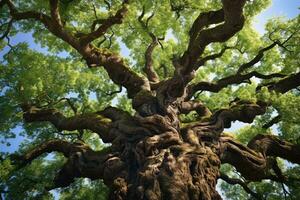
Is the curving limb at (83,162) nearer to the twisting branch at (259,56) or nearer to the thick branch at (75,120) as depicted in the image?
the thick branch at (75,120)

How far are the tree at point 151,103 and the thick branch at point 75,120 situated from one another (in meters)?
0.04

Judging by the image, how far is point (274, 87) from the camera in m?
12.0

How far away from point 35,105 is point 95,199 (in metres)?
4.72

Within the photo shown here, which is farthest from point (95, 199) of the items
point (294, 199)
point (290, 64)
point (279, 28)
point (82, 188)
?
point (279, 28)

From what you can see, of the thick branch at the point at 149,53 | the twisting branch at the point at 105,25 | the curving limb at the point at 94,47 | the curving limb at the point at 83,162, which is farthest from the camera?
the thick branch at the point at 149,53

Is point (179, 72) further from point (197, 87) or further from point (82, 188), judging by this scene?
point (82, 188)

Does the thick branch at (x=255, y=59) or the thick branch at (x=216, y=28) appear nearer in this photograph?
the thick branch at (x=216, y=28)

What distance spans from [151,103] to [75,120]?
2651 mm

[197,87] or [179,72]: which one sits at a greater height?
[197,87]

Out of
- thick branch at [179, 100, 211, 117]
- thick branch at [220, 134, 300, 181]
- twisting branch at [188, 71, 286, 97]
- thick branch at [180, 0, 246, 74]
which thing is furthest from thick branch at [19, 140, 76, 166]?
twisting branch at [188, 71, 286, 97]

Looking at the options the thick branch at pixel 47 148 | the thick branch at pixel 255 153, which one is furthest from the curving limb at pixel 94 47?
the thick branch at pixel 255 153

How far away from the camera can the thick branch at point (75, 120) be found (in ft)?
33.3

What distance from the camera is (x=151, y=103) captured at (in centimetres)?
1055

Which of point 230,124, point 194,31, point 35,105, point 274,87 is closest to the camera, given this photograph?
point 194,31
